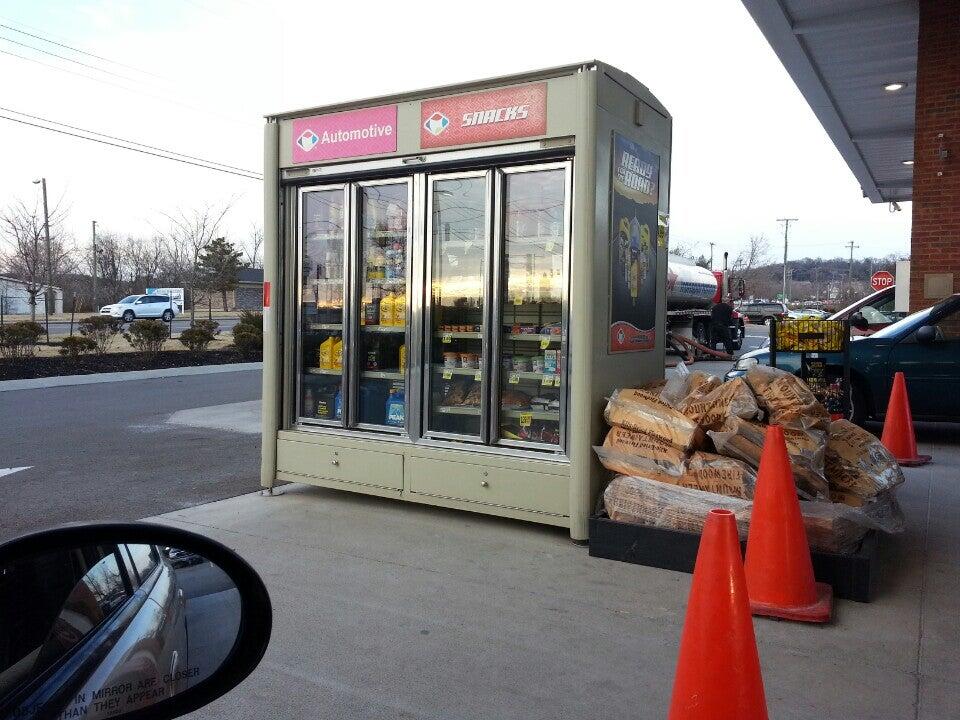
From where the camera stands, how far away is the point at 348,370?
6.70 m

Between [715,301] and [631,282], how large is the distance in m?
27.1

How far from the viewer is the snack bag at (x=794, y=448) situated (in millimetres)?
4914

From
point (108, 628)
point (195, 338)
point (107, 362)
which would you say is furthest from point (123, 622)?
point (195, 338)

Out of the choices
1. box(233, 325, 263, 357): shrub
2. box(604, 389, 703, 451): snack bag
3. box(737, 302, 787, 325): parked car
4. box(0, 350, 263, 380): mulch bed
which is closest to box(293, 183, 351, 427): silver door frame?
box(604, 389, 703, 451): snack bag

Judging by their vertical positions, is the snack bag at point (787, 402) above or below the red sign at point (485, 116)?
below

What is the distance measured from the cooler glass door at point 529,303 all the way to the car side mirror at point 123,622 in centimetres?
425

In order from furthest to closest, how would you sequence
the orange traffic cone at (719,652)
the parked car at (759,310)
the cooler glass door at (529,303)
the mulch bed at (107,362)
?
1. the parked car at (759,310)
2. the mulch bed at (107,362)
3. the cooler glass door at (529,303)
4. the orange traffic cone at (719,652)

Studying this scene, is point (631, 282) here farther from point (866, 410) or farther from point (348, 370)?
point (866, 410)

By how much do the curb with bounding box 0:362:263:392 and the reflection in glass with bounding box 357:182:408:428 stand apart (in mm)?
11198

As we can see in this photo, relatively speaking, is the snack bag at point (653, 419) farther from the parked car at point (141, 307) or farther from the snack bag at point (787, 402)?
the parked car at point (141, 307)

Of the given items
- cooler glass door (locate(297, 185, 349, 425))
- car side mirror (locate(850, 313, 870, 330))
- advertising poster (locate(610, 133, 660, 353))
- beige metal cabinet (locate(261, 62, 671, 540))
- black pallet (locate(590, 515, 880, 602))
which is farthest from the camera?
car side mirror (locate(850, 313, 870, 330))

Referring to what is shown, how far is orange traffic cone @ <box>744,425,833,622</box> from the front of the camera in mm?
4160

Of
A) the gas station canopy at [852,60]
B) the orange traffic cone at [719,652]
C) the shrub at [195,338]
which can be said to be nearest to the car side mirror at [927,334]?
the gas station canopy at [852,60]

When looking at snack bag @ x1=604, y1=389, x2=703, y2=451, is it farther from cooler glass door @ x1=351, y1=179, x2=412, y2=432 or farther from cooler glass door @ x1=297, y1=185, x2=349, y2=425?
cooler glass door @ x1=297, y1=185, x2=349, y2=425
